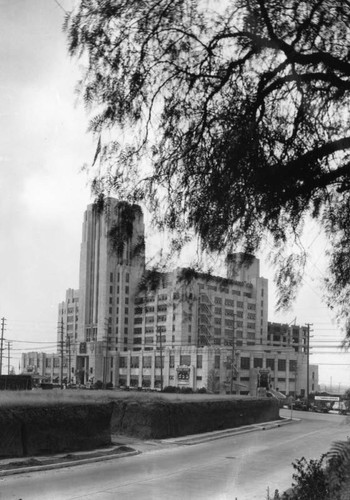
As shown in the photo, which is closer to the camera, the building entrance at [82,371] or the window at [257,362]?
the window at [257,362]

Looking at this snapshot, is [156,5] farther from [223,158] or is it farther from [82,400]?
[82,400]

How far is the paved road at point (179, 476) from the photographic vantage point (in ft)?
38.0

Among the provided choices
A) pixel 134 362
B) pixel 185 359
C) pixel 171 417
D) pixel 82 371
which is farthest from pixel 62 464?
pixel 82 371

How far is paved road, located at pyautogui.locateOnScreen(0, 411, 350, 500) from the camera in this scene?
1158cm

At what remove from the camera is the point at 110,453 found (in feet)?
57.2

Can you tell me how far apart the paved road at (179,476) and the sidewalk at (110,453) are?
0.94 ft

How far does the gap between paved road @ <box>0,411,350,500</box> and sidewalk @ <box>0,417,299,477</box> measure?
29 centimetres

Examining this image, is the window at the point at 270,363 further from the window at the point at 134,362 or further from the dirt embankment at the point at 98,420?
the window at the point at 134,362

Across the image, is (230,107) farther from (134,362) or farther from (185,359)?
(134,362)

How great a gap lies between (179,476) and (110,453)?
3977 millimetres

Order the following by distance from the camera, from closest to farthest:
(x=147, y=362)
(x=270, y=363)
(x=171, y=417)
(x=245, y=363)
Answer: (x=171, y=417)
(x=270, y=363)
(x=245, y=363)
(x=147, y=362)

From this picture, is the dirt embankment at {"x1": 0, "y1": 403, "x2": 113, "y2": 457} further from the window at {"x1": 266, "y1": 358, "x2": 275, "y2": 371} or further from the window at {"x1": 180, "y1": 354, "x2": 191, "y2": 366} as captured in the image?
the window at {"x1": 180, "y1": 354, "x2": 191, "y2": 366}

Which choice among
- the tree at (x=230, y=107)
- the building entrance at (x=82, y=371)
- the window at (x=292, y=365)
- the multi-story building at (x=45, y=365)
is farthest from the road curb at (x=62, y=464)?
the multi-story building at (x=45, y=365)

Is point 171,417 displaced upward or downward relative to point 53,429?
downward
